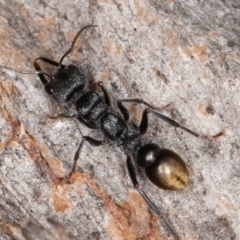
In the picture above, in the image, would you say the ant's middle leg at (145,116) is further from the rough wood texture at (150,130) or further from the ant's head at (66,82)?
the ant's head at (66,82)

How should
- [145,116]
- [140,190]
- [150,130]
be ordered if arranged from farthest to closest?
[150,130] < [145,116] < [140,190]

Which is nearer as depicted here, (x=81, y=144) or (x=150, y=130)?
(x=81, y=144)

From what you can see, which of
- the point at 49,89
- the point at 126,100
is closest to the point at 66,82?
the point at 49,89

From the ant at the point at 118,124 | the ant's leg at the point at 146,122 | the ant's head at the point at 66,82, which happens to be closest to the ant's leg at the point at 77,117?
the ant at the point at 118,124

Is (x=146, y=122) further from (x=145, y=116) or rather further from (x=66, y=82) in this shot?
(x=66, y=82)

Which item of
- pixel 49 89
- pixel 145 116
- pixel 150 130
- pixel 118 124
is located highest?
pixel 145 116

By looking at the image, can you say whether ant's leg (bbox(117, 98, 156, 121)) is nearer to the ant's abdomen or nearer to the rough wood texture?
the rough wood texture

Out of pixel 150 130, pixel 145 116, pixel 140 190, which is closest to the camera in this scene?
pixel 140 190
